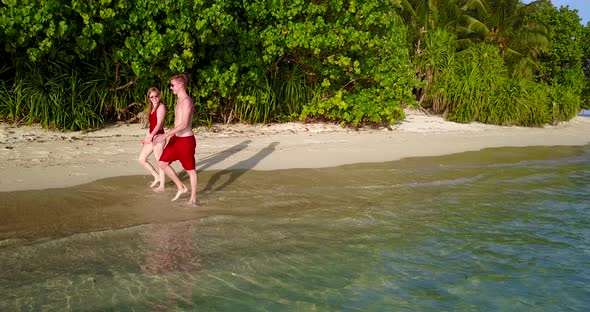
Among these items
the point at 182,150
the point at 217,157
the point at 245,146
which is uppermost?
the point at 182,150

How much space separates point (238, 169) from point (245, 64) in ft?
11.6

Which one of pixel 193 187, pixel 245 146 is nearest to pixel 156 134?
pixel 193 187

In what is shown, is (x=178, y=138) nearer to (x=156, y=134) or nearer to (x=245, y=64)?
(x=156, y=134)

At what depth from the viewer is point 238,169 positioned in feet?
Answer: 30.4

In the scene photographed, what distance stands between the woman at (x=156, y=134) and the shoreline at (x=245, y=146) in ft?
2.72

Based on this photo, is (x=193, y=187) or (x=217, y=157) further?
(x=217, y=157)

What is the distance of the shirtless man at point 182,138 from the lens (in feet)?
22.0

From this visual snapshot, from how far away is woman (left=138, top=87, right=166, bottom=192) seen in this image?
7328 millimetres

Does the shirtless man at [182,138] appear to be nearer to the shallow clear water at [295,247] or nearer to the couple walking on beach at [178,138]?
the couple walking on beach at [178,138]

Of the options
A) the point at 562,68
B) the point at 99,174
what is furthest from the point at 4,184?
the point at 562,68

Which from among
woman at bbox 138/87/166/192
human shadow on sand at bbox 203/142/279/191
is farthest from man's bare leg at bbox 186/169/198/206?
human shadow on sand at bbox 203/142/279/191

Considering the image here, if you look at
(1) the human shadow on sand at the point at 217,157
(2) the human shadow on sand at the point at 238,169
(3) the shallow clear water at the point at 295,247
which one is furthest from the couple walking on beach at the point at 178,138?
(1) the human shadow on sand at the point at 217,157

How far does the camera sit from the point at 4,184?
7281 millimetres

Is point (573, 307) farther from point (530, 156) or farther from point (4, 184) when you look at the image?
point (530, 156)
